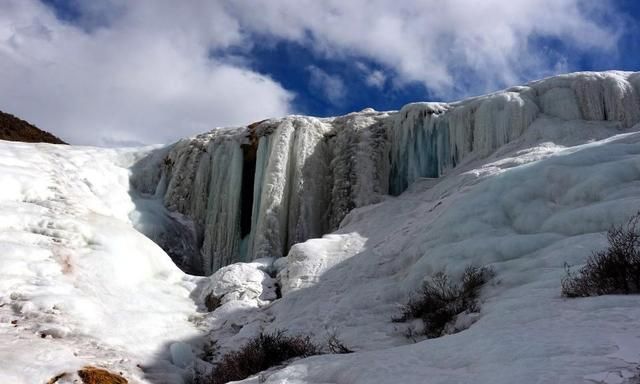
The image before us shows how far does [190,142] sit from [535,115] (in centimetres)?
1417

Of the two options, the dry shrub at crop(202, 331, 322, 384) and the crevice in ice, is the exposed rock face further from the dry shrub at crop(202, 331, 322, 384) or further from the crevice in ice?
the dry shrub at crop(202, 331, 322, 384)

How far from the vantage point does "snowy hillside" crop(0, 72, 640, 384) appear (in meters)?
5.09

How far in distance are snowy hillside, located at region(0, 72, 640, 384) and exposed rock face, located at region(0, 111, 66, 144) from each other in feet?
28.3

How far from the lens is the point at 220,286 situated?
13.3 metres

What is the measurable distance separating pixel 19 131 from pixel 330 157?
1924 cm

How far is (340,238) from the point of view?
49.1 ft

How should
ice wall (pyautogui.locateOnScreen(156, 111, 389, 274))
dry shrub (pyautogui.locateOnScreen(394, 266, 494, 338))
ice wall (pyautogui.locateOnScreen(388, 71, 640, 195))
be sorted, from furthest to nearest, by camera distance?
ice wall (pyautogui.locateOnScreen(156, 111, 389, 274))
ice wall (pyautogui.locateOnScreen(388, 71, 640, 195))
dry shrub (pyautogui.locateOnScreen(394, 266, 494, 338))

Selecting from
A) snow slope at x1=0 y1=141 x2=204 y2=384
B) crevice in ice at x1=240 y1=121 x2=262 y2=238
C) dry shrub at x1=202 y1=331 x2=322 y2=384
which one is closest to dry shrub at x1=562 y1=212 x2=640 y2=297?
dry shrub at x1=202 y1=331 x2=322 y2=384

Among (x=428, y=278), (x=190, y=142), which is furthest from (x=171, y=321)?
(x=190, y=142)

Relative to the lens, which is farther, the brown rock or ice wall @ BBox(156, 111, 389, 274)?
ice wall @ BBox(156, 111, 389, 274)

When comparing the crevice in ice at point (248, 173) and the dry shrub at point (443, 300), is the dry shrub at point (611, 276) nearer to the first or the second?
the dry shrub at point (443, 300)

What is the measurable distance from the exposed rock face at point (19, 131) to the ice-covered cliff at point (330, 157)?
11021mm

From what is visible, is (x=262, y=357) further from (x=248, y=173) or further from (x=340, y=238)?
(x=248, y=173)

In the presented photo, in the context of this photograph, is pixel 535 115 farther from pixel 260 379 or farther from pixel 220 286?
pixel 260 379
